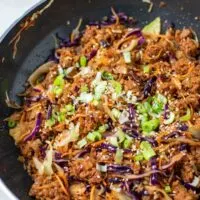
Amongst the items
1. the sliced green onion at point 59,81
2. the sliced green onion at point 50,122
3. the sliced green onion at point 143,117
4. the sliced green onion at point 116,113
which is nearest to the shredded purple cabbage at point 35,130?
the sliced green onion at point 50,122

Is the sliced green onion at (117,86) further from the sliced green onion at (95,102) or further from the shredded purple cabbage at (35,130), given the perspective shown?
the shredded purple cabbage at (35,130)

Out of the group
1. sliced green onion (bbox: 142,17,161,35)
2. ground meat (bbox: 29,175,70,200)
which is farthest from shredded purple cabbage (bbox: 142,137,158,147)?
sliced green onion (bbox: 142,17,161,35)

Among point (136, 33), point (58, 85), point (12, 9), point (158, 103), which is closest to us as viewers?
point (158, 103)

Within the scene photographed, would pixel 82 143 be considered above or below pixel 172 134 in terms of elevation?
above

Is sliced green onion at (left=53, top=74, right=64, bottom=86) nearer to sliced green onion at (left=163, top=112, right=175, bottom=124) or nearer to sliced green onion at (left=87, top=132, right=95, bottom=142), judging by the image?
sliced green onion at (left=87, top=132, right=95, bottom=142)

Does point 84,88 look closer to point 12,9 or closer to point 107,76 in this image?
point 107,76

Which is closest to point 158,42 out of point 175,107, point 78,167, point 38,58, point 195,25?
point 195,25

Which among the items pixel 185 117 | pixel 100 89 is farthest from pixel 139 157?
pixel 100 89
